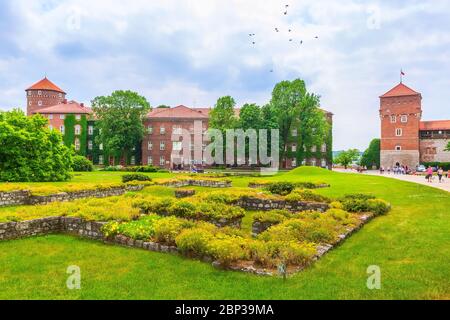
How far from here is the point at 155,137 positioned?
249 feet

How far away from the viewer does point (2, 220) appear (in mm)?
11516

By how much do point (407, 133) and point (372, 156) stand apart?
14034mm

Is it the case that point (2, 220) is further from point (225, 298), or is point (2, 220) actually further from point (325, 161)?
point (325, 161)

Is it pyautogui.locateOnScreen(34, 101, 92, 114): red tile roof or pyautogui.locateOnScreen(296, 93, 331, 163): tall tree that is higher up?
pyautogui.locateOnScreen(34, 101, 92, 114): red tile roof

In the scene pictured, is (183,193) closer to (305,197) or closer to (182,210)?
(305,197)

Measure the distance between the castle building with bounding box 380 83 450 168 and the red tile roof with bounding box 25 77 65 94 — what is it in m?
71.1

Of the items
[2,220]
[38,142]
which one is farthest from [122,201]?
[38,142]

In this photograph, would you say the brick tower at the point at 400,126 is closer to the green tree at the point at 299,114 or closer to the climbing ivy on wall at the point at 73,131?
the green tree at the point at 299,114

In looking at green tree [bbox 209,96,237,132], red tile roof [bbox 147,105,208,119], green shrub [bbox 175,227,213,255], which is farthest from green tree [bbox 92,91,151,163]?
green shrub [bbox 175,227,213,255]

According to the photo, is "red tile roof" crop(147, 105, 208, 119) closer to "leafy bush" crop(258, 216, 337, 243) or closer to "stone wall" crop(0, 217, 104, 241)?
"stone wall" crop(0, 217, 104, 241)

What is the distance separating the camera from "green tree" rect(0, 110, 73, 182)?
2883 centimetres

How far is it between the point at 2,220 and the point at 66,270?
15.4 feet

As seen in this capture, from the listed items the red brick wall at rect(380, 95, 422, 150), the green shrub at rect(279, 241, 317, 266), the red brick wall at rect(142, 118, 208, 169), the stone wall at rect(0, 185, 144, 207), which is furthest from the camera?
the red brick wall at rect(142, 118, 208, 169)

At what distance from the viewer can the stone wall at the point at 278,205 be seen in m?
16.3
